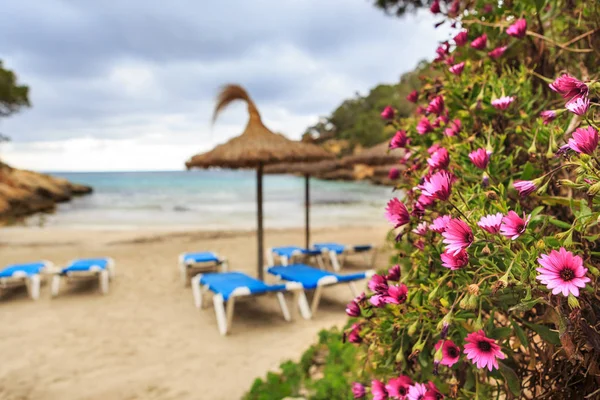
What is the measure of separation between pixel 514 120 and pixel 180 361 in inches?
160

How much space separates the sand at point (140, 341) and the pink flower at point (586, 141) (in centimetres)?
351

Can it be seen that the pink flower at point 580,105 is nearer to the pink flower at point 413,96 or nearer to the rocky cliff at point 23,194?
the pink flower at point 413,96

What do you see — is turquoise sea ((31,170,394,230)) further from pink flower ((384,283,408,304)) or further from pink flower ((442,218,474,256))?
pink flower ((442,218,474,256))

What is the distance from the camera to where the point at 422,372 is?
1.21 metres

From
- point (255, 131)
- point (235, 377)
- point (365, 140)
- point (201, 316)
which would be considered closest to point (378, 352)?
point (235, 377)

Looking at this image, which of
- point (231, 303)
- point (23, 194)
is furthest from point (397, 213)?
point (23, 194)

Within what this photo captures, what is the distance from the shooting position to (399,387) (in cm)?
121

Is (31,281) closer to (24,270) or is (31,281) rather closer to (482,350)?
(24,270)

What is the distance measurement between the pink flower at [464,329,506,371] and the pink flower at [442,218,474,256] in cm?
19

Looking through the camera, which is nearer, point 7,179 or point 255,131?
point 255,131

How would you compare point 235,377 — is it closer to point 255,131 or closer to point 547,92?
point 547,92

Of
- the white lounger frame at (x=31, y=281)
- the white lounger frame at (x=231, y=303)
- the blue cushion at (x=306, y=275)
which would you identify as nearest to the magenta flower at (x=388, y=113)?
the white lounger frame at (x=231, y=303)

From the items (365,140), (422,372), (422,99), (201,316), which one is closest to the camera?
(422,372)

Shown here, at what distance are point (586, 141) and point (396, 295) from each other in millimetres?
564
